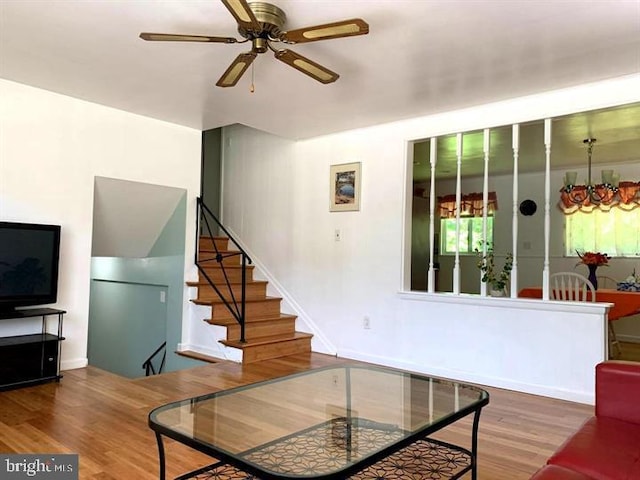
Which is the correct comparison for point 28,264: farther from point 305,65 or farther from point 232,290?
point 305,65

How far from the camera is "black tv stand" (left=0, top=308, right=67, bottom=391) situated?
3.38m

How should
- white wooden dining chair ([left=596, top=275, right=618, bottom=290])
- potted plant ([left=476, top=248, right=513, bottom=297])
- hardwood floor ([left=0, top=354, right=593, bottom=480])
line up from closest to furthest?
1. hardwood floor ([left=0, top=354, right=593, bottom=480])
2. potted plant ([left=476, top=248, right=513, bottom=297])
3. white wooden dining chair ([left=596, top=275, right=618, bottom=290])

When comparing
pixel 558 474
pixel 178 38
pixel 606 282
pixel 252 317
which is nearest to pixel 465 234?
pixel 606 282

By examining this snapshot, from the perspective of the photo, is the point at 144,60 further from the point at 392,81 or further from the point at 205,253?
the point at 205,253

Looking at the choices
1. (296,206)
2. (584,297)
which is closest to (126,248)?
(296,206)

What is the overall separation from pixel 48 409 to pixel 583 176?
6.87 meters

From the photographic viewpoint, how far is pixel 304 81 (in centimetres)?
345

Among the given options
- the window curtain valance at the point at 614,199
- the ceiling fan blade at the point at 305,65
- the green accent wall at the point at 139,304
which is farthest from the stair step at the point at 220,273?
the window curtain valance at the point at 614,199

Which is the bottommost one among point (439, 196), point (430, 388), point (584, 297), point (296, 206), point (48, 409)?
point (48, 409)

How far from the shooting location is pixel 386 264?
4527mm

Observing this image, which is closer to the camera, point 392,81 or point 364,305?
point 392,81

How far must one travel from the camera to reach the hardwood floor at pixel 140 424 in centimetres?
229


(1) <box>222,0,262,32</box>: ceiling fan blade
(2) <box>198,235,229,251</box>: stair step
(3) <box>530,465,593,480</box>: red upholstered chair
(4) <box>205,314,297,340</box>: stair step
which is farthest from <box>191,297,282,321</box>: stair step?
(3) <box>530,465,593,480</box>: red upholstered chair

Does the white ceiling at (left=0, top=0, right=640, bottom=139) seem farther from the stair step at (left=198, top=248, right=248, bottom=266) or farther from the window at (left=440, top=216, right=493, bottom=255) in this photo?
the window at (left=440, top=216, right=493, bottom=255)
